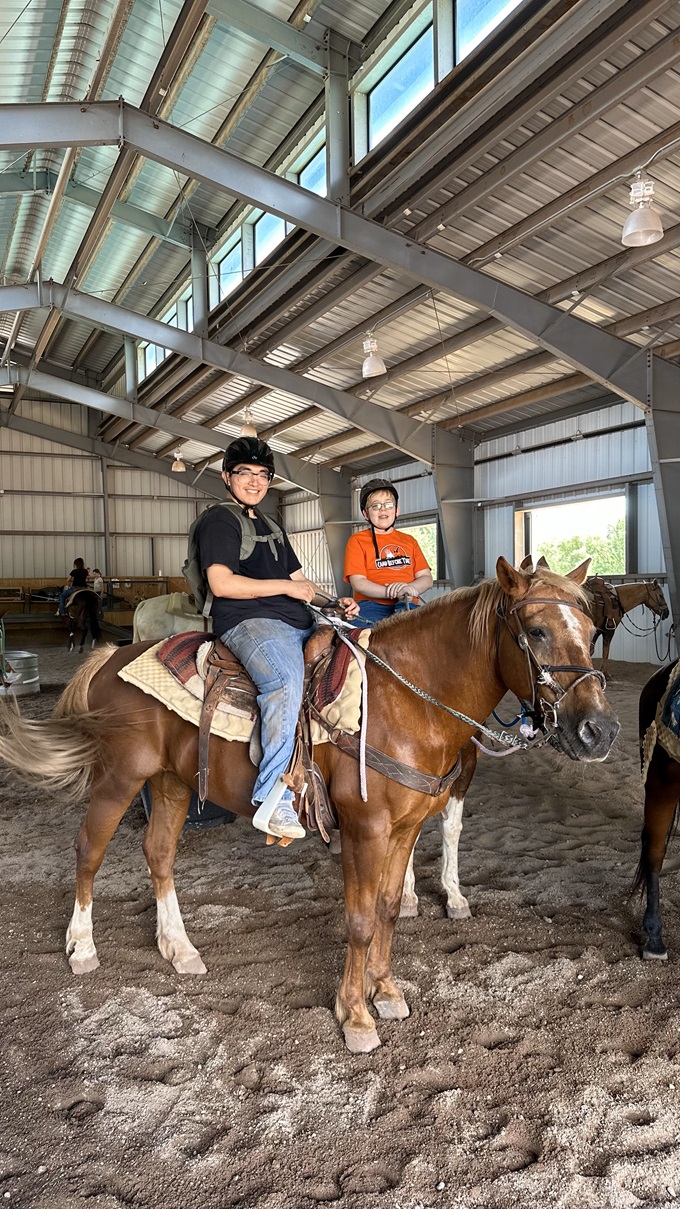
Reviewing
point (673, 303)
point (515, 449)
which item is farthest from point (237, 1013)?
point (515, 449)

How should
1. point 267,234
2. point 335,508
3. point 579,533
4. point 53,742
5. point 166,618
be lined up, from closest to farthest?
point 53,742, point 166,618, point 267,234, point 579,533, point 335,508

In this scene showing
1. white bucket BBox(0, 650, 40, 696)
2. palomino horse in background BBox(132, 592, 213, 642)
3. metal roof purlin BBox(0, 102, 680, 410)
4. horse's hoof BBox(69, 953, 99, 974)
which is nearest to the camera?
horse's hoof BBox(69, 953, 99, 974)

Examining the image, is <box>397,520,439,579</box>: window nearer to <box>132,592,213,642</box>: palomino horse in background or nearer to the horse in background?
the horse in background

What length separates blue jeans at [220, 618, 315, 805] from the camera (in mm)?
2502

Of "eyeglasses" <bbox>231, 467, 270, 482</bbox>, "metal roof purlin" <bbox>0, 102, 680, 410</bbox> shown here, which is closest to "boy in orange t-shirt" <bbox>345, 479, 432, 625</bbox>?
"eyeglasses" <bbox>231, 467, 270, 482</bbox>

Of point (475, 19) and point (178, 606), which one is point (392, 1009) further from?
point (475, 19)

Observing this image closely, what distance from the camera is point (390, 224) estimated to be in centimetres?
823

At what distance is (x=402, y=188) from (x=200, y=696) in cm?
686

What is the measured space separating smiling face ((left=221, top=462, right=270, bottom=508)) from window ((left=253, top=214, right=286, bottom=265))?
8.55 m

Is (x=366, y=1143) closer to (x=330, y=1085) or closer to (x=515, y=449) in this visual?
(x=330, y=1085)

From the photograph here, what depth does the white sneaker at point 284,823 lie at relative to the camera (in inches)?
98.0

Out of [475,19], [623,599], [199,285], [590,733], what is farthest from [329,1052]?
[199,285]

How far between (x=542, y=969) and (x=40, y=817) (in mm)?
3847

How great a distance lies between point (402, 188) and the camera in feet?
24.4
